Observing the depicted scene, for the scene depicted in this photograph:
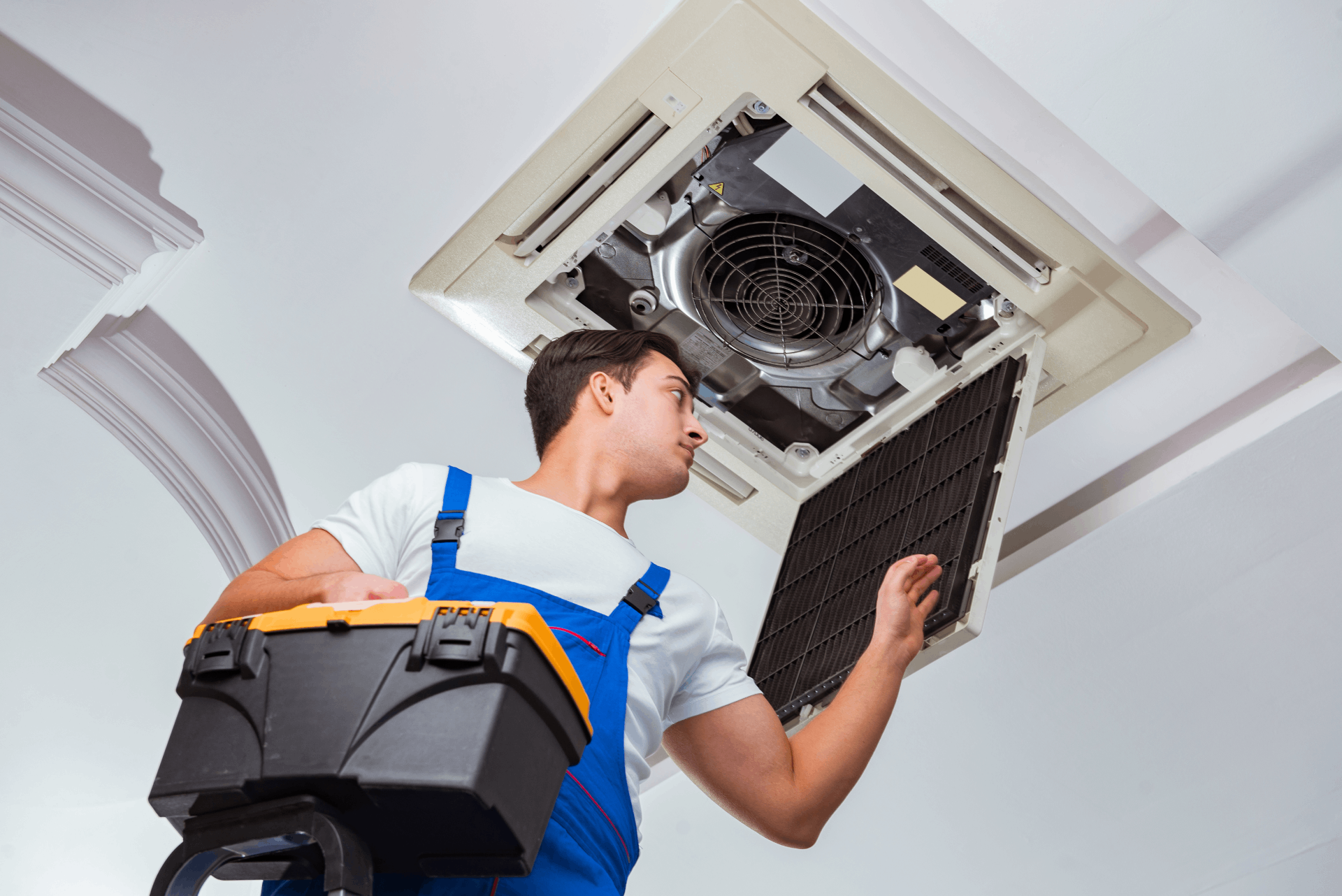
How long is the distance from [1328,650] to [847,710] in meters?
1.37

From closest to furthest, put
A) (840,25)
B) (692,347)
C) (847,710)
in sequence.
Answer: (847,710) → (840,25) → (692,347)

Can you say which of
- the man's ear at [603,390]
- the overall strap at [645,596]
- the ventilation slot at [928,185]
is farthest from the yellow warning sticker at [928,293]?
the overall strap at [645,596]

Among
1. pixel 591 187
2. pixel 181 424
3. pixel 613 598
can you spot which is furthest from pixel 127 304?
pixel 613 598

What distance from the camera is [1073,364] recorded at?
197 centimetres

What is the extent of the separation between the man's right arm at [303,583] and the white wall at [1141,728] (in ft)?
5.24

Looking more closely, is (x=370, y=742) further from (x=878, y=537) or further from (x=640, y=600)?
(x=878, y=537)

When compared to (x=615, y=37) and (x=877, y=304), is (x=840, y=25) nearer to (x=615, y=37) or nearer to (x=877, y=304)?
(x=615, y=37)

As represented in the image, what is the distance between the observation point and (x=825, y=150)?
177cm

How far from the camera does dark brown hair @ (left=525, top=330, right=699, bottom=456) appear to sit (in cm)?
161

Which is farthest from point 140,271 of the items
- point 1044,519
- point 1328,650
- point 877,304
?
point 1328,650

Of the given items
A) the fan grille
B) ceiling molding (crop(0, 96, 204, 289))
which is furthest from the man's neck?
ceiling molding (crop(0, 96, 204, 289))

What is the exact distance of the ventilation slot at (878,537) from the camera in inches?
69.2

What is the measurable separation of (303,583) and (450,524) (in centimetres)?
20

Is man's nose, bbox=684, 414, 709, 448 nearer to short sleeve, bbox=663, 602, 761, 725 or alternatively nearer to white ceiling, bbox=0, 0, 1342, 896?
short sleeve, bbox=663, 602, 761, 725
